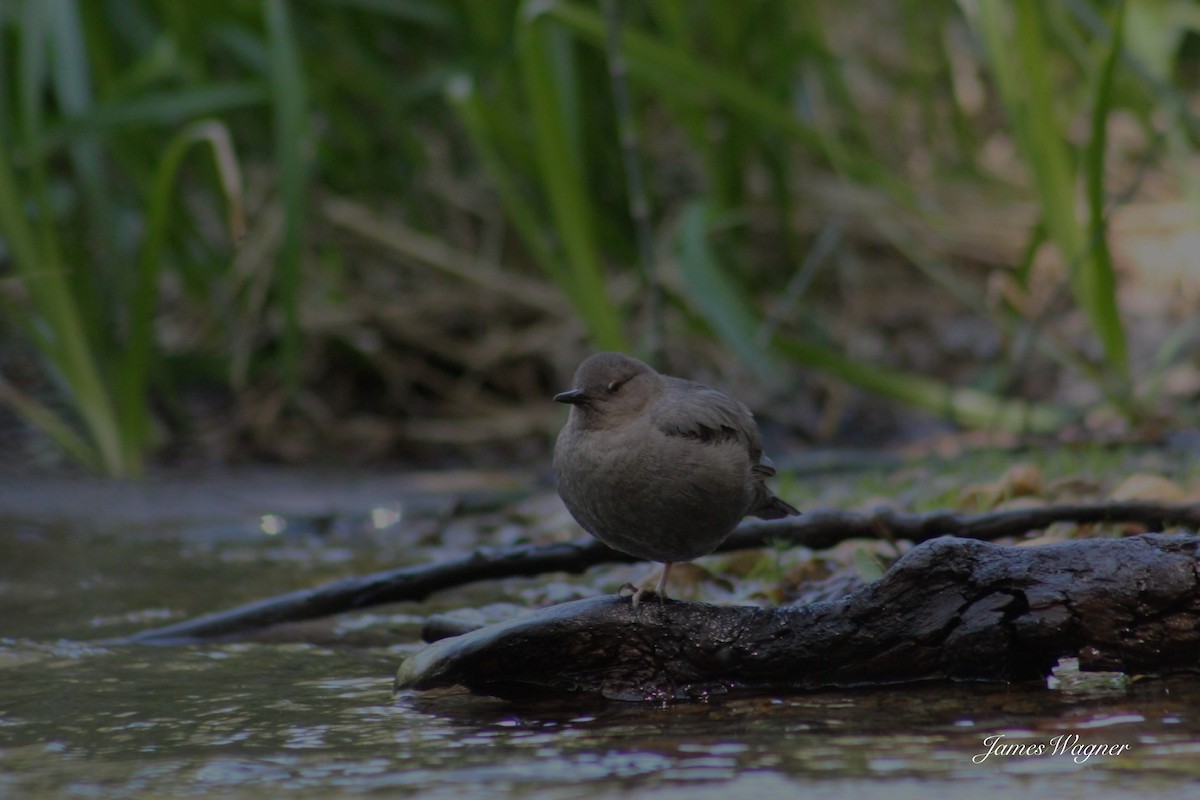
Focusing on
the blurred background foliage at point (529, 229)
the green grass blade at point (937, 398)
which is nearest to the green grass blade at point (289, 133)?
the blurred background foliage at point (529, 229)

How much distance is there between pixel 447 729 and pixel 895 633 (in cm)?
87

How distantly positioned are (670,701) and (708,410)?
28.7 inches

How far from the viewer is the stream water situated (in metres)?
2.28

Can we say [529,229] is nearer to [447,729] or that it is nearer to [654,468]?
[654,468]

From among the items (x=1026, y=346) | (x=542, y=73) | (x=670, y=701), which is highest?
(x=542, y=73)

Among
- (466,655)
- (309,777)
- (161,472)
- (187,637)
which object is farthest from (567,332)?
(309,777)

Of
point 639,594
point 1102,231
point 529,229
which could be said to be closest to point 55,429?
point 529,229

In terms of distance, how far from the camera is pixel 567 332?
712 centimetres

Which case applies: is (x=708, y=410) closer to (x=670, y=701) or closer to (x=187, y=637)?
(x=670, y=701)

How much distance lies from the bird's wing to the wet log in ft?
1.40

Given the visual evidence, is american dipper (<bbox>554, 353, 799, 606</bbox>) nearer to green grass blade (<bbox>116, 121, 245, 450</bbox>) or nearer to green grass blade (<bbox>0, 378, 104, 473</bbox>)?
green grass blade (<bbox>116, 121, 245, 450</bbox>)

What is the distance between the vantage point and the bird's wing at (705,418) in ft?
10.8

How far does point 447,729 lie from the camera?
9.00 ft

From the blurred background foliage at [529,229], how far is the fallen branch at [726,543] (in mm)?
1695
